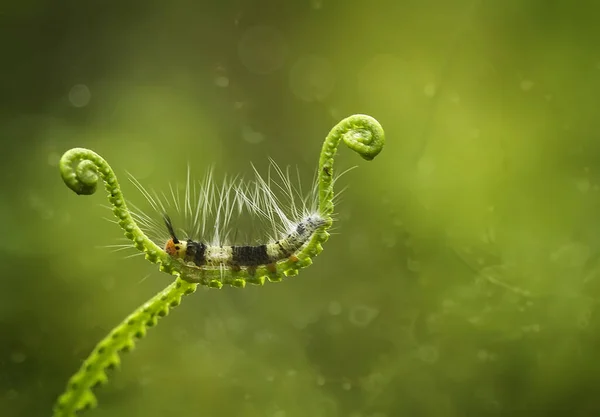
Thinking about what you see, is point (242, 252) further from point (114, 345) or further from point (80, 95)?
point (80, 95)

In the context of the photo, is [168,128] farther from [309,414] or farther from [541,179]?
[541,179]

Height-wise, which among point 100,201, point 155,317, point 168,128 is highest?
point 168,128

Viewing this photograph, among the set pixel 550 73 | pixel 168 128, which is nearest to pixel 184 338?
pixel 168 128

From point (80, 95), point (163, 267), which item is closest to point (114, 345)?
point (163, 267)

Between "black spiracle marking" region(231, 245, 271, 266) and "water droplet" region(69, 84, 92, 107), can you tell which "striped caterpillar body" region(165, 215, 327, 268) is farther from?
"water droplet" region(69, 84, 92, 107)

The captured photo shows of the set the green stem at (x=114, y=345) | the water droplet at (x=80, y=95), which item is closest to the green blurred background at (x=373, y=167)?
the water droplet at (x=80, y=95)
